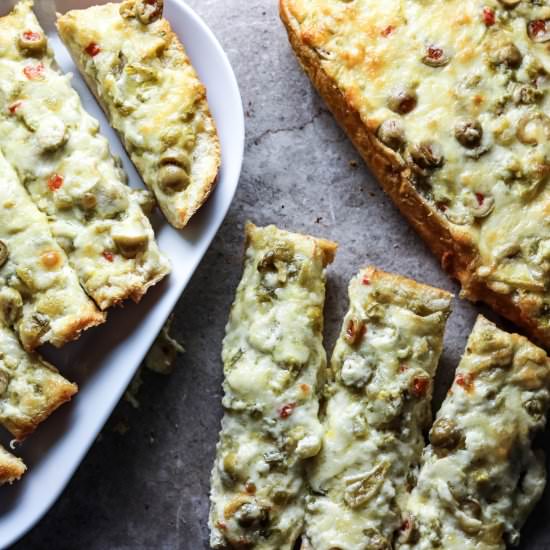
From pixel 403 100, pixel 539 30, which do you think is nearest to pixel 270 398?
pixel 403 100

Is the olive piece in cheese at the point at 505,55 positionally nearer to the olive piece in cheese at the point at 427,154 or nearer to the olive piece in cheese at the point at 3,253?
→ the olive piece in cheese at the point at 427,154

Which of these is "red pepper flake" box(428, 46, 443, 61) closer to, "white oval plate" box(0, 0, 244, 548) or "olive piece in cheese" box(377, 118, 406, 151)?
"olive piece in cheese" box(377, 118, 406, 151)

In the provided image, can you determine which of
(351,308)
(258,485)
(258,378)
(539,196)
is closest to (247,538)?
(258,485)

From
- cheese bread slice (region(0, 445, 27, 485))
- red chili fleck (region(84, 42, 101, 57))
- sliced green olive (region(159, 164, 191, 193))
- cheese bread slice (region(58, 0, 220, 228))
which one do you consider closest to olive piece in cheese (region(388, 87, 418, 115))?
cheese bread slice (region(58, 0, 220, 228))

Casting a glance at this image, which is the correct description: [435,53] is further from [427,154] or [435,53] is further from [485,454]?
[485,454]

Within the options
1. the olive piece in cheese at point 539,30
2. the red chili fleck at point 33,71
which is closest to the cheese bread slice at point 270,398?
the red chili fleck at point 33,71

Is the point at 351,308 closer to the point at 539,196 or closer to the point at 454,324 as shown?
the point at 454,324

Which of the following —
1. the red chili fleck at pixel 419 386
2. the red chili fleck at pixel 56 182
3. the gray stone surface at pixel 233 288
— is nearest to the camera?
the red chili fleck at pixel 56 182
